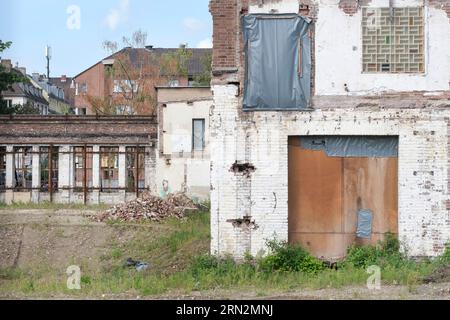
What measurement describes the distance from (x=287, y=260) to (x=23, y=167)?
91.4 ft

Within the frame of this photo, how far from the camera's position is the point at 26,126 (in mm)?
41656

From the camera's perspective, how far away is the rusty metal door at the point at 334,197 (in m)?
17.4

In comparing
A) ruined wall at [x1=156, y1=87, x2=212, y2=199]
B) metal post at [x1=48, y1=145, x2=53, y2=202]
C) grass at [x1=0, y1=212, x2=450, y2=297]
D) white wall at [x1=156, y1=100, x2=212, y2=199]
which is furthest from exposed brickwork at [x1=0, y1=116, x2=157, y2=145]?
grass at [x1=0, y1=212, x2=450, y2=297]

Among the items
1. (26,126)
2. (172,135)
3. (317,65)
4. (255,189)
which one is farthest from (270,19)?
(26,126)

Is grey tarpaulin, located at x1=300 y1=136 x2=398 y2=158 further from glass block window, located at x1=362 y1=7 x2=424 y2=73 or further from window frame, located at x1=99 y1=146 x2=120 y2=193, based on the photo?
window frame, located at x1=99 y1=146 x2=120 y2=193

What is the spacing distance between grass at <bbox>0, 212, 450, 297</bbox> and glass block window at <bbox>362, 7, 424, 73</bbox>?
3.90 m

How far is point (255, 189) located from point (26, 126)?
27.1 meters

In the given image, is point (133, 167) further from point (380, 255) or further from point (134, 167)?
point (380, 255)

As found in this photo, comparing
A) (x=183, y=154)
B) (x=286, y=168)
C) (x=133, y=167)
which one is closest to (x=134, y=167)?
(x=133, y=167)

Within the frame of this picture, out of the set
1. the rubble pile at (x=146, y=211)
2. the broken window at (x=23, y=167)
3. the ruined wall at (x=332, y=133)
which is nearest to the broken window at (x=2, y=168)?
the broken window at (x=23, y=167)

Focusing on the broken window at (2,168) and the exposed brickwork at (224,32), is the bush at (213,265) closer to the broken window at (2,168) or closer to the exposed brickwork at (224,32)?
the exposed brickwork at (224,32)

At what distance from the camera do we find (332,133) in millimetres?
17234

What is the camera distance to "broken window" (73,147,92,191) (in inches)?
1612
